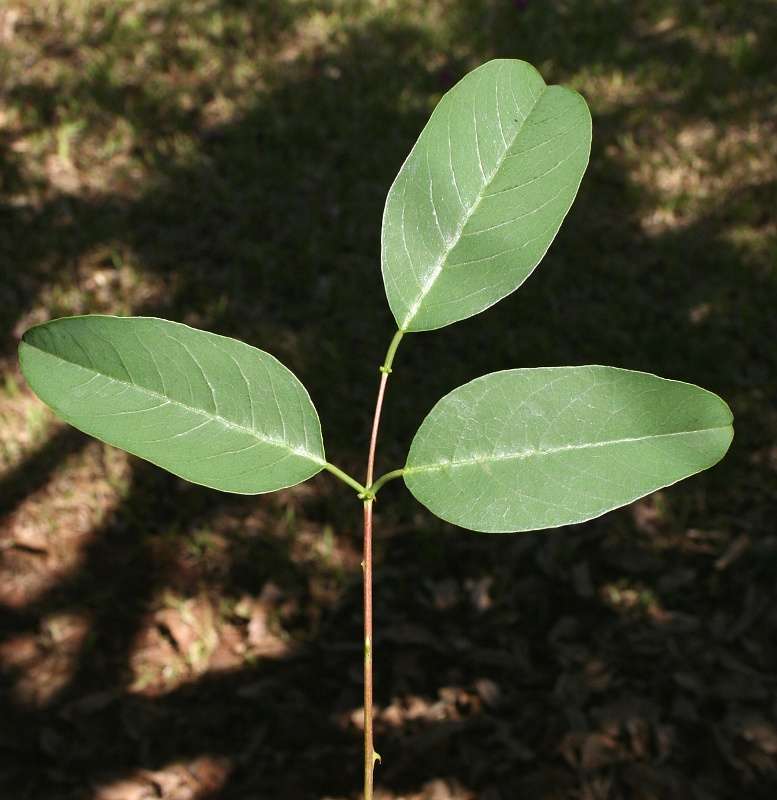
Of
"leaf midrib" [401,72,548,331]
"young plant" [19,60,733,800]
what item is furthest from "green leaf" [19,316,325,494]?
"leaf midrib" [401,72,548,331]

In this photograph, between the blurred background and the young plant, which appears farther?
the blurred background

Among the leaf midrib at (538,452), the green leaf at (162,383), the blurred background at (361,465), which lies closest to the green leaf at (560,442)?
the leaf midrib at (538,452)

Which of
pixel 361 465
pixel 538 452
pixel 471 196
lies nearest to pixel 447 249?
pixel 471 196

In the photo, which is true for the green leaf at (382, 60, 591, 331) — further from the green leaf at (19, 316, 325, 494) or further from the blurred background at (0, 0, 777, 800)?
the blurred background at (0, 0, 777, 800)

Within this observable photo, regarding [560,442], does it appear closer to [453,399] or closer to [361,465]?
[453,399]

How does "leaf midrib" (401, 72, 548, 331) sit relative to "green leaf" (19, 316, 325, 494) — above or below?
above

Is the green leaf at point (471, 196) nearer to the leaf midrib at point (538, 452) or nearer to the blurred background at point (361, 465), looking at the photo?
the leaf midrib at point (538, 452)
